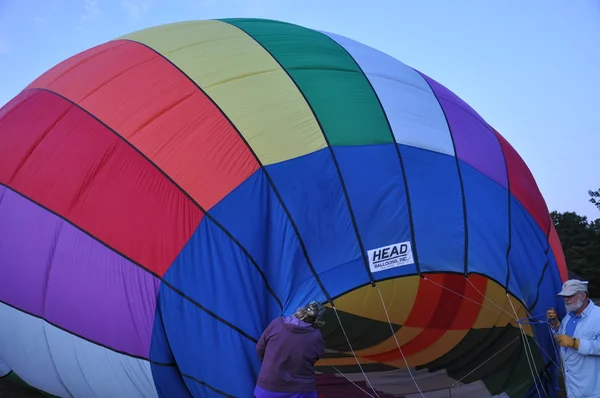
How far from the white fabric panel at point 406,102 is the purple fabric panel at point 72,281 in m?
2.13

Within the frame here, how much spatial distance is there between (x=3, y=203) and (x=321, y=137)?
2392 millimetres

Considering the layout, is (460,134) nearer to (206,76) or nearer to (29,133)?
(206,76)

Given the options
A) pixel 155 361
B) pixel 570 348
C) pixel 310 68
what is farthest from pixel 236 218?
pixel 570 348

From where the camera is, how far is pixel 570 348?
371 cm

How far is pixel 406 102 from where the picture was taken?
14.8 feet

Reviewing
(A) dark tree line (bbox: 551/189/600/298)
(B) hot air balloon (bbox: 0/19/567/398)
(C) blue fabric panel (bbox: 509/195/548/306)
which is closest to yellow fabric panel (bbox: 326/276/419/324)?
(B) hot air balloon (bbox: 0/19/567/398)

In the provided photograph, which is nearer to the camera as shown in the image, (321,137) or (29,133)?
(321,137)

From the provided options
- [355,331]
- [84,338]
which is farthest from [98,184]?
[355,331]

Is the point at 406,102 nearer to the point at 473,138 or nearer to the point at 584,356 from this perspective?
the point at 473,138

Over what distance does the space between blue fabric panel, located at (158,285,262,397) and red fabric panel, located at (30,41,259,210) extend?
672 millimetres

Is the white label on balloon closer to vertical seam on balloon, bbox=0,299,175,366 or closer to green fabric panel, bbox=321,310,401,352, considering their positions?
green fabric panel, bbox=321,310,401,352

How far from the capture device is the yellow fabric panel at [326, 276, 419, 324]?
3654 mm

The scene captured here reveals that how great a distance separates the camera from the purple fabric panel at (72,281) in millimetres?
3537

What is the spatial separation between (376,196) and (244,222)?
0.91 metres
